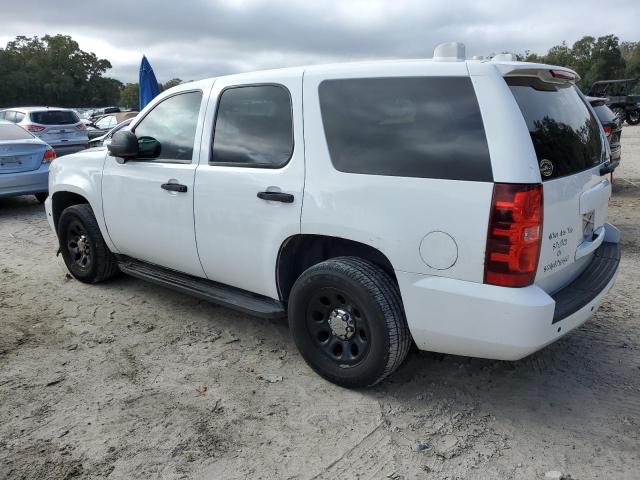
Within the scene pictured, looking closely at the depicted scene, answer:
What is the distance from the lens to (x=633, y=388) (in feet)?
10.6

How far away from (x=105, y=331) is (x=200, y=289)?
90 centimetres

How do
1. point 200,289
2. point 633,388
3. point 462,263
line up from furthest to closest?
point 200,289 < point 633,388 < point 462,263

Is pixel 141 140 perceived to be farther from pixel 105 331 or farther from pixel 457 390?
pixel 457 390

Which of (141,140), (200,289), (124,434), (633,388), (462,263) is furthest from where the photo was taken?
(141,140)

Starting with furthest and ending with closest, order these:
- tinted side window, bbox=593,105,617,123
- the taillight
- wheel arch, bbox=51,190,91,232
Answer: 1. the taillight
2. tinted side window, bbox=593,105,617,123
3. wheel arch, bbox=51,190,91,232

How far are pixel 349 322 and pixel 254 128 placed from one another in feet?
4.66

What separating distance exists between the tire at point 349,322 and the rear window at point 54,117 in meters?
12.2

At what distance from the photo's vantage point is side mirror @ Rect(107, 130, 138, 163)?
410cm

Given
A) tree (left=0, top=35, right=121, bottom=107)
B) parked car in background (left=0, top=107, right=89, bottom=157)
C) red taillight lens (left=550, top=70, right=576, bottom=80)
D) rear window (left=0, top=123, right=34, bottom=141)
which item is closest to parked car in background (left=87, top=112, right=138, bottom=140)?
parked car in background (left=0, top=107, right=89, bottom=157)

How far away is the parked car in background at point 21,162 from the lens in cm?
860

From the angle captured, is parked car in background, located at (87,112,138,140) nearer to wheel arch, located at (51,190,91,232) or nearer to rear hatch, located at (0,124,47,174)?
rear hatch, located at (0,124,47,174)

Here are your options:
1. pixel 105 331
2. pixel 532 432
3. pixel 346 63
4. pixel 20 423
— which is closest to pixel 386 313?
pixel 532 432

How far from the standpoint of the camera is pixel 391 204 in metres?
2.83

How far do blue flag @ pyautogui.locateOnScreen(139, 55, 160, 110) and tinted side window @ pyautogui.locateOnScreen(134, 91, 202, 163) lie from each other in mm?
8115
